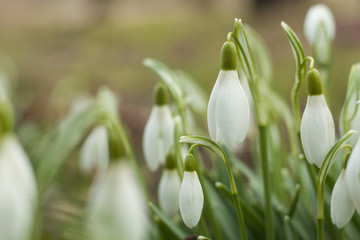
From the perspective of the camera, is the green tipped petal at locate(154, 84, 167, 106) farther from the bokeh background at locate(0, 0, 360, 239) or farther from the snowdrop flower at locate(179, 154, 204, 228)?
the bokeh background at locate(0, 0, 360, 239)

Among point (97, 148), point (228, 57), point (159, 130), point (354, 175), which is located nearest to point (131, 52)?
point (97, 148)

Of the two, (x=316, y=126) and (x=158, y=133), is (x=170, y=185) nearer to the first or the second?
(x=158, y=133)

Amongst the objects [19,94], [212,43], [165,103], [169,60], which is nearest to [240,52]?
[165,103]

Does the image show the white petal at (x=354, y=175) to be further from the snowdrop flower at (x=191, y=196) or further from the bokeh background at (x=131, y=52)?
the bokeh background at (x=131, y=52)

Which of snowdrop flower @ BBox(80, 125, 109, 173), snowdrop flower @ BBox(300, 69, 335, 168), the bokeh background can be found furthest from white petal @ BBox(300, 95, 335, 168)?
the bokeh background

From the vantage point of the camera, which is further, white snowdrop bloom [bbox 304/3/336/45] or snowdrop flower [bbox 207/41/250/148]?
white snowdrop bloom [bbox 304/3/336/45]
